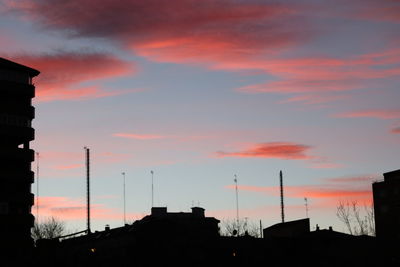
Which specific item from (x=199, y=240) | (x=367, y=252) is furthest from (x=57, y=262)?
(x=367, y=252)

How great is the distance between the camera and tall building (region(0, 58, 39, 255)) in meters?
137

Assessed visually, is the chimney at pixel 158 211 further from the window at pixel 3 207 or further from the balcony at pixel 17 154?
the window at pixel 3 207

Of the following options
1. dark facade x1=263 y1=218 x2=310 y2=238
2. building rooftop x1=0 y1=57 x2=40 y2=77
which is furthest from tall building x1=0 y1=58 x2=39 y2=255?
dark facade x1=263 y1=218 x2=310 y2=238

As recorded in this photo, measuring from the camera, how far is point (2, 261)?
117688mm

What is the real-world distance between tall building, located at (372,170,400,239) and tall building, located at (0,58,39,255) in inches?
2541

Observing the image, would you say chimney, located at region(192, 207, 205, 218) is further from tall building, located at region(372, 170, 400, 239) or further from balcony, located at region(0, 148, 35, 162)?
balcony, located at region(0, 148, 35, 162)

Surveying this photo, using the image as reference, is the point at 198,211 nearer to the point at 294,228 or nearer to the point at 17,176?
the point at 294,228

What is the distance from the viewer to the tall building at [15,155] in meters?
137

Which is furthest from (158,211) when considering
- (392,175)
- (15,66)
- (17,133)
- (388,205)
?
(392,175)

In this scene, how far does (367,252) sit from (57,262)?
4835 cm

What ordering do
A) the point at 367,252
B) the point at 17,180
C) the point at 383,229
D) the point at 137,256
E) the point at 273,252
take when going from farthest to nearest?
the point at 383,229
the point at 17,180
the point at 367,252
the point at 273,252
the point at 137,256

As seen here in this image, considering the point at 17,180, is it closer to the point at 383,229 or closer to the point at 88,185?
the point at 88,185

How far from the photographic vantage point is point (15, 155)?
13875 centimetres

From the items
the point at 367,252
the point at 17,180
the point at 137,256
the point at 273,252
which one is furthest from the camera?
the point at 17,180
